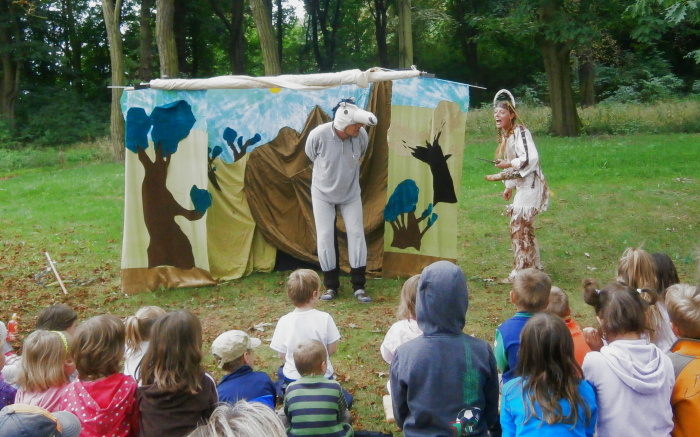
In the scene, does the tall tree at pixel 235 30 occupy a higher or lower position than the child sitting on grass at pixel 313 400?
higher

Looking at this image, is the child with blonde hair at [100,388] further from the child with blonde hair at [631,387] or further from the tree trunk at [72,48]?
the tree trunk at [72,48]

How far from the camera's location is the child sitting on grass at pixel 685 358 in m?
3.27

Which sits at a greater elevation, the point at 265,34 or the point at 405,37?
the point at 405,37

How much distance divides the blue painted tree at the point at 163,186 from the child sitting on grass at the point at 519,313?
4.66m

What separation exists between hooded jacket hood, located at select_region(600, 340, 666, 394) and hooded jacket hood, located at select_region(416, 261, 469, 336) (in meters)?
0.69

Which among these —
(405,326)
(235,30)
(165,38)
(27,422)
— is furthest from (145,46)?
(27,422)

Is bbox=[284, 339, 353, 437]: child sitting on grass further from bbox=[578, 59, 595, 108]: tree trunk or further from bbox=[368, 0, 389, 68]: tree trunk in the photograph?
bbox=[368, 0, 389, 68]: tree trunk

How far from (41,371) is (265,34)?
10774 millimetres

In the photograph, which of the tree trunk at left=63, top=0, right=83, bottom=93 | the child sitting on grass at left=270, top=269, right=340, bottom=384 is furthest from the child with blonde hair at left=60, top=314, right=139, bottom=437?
the tree trunk at left=63, top=0, right=83, bottom=93

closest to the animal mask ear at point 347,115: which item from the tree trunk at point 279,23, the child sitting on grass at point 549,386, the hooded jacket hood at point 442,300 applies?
the hooded jacket hood at point 442,300

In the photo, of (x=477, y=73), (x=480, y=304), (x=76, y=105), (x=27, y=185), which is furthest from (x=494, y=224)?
(x=477, y=73)

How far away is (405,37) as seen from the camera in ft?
72.5

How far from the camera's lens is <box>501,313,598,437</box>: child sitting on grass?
2.98 m

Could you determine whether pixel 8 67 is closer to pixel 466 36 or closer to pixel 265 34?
pixel 265 34
